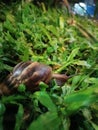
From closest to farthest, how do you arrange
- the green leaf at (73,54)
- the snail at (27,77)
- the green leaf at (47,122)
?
the green leaf at (47,122) < the snail at (27,77) < the green leaf at (73,54)

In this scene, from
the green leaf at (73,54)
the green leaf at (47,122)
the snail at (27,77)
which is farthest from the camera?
the green leaf at (73,54)

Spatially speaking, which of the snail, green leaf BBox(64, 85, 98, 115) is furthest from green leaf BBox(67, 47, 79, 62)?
green leaf BBox(64, 85, 98, 115)

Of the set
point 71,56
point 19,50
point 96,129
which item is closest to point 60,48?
point 71,56

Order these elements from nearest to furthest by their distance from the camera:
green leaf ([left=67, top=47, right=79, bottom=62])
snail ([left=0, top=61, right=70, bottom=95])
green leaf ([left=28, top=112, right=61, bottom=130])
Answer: green leaf ([left=28, top=112, right=61, bottom=130])
snail ([left=0, top=61, right=70, bottom=95])
green leaf ([left=67, top=47, right=79, bottom=62])

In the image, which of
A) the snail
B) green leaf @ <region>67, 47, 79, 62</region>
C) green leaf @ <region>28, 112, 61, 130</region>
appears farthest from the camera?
green leaf @ <region>67, 47, 79, 62</region>

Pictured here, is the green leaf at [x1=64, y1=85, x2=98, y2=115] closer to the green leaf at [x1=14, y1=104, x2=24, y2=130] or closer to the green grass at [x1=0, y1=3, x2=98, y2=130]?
the green grass at [x1=0, y1=3, x2=98, y2=130]

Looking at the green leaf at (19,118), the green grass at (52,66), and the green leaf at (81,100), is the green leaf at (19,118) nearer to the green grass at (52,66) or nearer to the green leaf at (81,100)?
the green grass at (52,66)

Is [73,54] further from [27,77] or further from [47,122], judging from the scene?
[47,122]

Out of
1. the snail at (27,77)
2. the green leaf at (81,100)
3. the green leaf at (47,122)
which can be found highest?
the snail at (27,77)

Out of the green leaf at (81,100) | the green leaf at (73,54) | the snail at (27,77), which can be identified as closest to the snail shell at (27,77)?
the snail at (27,77)
